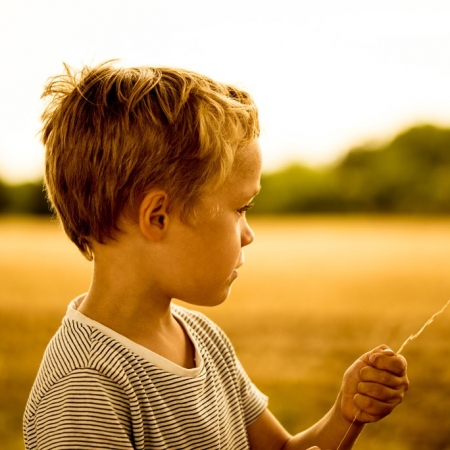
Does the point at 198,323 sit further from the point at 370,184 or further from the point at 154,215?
the point at 370,184

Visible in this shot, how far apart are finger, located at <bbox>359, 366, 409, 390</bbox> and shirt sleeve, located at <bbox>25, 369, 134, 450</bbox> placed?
0.30 m

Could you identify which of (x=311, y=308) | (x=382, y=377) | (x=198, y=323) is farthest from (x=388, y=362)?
(x=311, y=308)

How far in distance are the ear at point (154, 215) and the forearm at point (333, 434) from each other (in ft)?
1.09

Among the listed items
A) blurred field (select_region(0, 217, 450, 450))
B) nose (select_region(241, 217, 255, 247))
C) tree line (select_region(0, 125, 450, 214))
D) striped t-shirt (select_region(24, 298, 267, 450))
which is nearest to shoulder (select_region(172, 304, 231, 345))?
striped t-shirt (select_region(24, 298, 267, 450))

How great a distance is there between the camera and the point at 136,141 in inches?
29.5

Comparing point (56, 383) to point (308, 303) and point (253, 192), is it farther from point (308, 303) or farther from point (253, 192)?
point (308, 303)

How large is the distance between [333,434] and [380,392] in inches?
4.1

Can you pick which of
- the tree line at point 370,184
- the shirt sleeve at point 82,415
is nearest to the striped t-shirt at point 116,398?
the shirt sleeve at point 82,415

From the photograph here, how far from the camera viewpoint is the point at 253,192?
31.9 inches

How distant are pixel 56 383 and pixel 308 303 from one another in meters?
1.44

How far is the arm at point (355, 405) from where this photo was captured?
32.9 inches

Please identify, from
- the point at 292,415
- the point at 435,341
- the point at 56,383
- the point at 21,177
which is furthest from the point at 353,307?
the point at 56,383

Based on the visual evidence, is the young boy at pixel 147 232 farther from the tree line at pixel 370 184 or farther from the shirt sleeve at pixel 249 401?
the tree line at pixel 370 184

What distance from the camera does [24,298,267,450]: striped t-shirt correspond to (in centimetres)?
69
